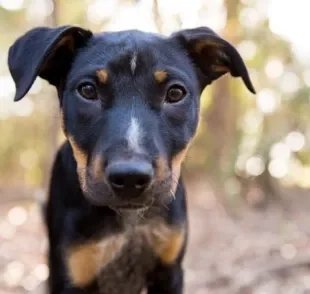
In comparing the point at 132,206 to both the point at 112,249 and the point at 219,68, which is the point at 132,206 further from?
the point at 219,68

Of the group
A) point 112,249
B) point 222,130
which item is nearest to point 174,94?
point 112,249

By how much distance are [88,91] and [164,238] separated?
98 cm

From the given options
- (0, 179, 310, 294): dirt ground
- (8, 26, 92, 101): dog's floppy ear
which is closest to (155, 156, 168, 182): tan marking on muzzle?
(8, 26, 92, 101): dog's floppy ear

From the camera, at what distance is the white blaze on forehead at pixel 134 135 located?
296 cm

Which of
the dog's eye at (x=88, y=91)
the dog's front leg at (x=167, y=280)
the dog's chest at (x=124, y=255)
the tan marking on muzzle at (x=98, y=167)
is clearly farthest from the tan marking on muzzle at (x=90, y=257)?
the dog's eye at (x=88, y=91)

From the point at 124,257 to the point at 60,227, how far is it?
1.35 ft

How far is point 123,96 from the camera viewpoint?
3.27 meters

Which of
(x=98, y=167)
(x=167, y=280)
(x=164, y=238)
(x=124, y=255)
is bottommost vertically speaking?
(x=167, y=280)

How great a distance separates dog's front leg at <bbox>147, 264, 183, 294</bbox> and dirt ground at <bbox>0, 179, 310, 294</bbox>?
1.94 m

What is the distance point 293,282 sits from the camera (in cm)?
603

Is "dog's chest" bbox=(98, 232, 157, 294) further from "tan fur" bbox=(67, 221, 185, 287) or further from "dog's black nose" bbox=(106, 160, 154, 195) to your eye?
"dog's black nose" bbox=(106, 160, 154, 195)

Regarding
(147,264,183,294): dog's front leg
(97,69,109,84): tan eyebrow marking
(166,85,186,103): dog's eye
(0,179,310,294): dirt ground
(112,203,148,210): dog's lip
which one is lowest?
(0,179,310,294): dirt ground

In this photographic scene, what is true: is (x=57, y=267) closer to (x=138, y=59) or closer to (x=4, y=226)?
(x=138, y=59)

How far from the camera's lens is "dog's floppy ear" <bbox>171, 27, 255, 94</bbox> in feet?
12.3
